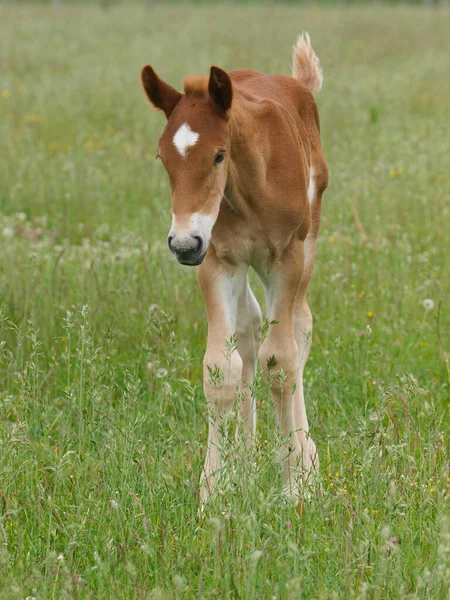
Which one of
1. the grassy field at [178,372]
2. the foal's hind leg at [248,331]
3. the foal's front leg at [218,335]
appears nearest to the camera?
the grassy field at [178,372]

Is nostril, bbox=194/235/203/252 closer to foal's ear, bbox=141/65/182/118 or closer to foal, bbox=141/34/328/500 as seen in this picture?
foal, bbox=141/34/328/500

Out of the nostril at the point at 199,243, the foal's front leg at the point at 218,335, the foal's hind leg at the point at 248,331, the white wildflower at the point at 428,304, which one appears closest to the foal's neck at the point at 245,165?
the foal's front leg at the point at 218,335

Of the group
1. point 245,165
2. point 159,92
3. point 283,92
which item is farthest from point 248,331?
point 159,92

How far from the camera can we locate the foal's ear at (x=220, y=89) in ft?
10.8

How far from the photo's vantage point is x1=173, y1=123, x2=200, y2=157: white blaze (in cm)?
321

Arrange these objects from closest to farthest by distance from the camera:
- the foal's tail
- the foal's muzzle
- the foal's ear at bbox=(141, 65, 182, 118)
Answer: the foal's muzzle → the foal's ear at bbox=(141, 65, 182, 118) → the foal's tail

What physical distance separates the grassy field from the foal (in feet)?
0.50

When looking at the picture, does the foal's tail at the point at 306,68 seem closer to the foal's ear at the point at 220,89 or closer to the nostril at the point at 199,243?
the foal's ear at the point at 220,89

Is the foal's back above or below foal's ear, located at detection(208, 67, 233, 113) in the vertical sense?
above

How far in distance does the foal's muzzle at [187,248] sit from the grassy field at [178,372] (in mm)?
383

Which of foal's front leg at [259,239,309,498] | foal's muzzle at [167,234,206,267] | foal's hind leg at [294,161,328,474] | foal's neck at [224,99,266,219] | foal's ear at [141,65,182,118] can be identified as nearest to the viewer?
foal's muzzle at [167,234,206,267]

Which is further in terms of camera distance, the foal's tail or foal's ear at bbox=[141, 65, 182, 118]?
the foal's tail

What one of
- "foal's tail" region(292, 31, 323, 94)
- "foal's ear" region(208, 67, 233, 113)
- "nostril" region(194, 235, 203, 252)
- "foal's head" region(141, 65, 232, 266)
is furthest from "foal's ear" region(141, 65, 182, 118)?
"foal's tail" region(292, 31, 323, 94)

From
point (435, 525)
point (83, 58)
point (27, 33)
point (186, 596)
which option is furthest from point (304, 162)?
point (27, 33)
